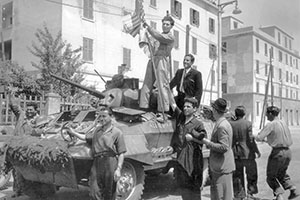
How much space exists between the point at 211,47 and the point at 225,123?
30.0 meters

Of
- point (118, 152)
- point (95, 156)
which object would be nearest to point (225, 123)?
point (118, 152)

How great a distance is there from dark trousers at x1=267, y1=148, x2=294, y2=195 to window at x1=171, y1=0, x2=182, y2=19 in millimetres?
23686

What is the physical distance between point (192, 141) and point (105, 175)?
1.28 meters

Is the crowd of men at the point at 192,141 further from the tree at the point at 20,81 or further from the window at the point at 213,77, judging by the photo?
the window at the point at 213,77

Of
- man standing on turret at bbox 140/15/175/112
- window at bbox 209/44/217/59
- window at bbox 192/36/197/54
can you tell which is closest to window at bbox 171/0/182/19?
window at bbox 192/36/197/54

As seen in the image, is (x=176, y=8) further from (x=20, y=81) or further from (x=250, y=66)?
(x=20, y=81)

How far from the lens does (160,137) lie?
7398 mm

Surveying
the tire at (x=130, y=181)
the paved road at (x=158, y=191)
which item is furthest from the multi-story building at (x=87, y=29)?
the tire at (x=130, y=181)

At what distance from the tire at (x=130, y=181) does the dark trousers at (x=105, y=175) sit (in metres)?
1.27

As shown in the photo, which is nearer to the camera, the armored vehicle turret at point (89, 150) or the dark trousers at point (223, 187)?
the dark trousers at point (223, 187)

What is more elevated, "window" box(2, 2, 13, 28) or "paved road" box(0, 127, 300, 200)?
"window" box(2, 2, 13, 28)

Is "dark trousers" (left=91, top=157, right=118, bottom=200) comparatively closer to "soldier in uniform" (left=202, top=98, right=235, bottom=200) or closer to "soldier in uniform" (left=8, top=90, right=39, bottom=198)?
"soldier in uniform" (left=202, top=98, right=235, bottom=200)

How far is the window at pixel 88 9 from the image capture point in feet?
72.3

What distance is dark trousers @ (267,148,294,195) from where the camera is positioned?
21.9 ft
